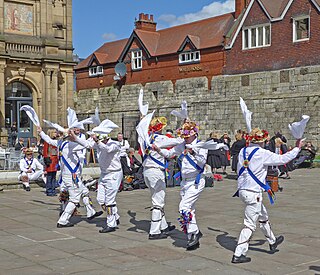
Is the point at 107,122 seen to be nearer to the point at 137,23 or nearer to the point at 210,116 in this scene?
the point at 210,116

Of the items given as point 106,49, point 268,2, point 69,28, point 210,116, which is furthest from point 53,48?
point 106,49

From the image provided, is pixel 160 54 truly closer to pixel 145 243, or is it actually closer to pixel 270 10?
pixel 270 10

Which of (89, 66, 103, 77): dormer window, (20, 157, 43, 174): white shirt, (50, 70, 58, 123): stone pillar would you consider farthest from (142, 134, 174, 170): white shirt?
(89, 66, 103, 77): dormer window

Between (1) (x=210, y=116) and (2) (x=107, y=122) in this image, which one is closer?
(2) (x=107, y=122)

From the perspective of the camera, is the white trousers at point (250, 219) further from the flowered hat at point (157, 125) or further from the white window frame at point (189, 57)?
the white window frame at point (189, 57)

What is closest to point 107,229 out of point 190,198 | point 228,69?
point 190,198

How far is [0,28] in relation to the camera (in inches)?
1023

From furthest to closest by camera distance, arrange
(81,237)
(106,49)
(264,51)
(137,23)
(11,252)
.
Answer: (106,49) < (137,23) < (264,51) < (81,237) < (11,252)

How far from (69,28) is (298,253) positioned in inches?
937

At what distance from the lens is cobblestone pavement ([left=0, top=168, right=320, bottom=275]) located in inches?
261

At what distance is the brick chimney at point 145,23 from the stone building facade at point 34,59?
43.5 ft

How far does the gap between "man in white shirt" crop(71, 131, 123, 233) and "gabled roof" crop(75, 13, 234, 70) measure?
83.9 ft

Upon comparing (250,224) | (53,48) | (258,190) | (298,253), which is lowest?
(298,253)

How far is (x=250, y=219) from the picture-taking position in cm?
704
